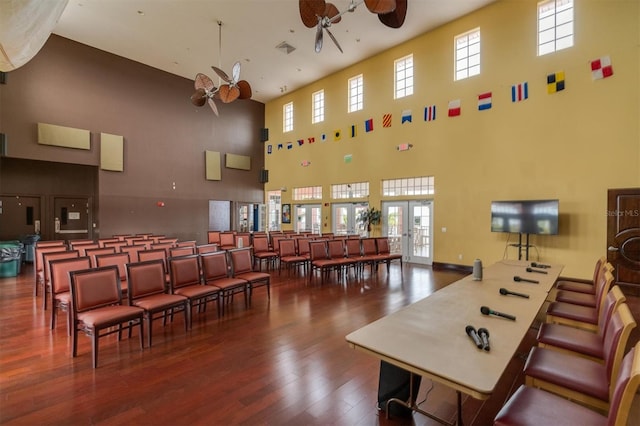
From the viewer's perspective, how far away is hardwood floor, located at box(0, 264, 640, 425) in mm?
2143

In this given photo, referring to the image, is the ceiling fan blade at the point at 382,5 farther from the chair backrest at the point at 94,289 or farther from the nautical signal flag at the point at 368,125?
the nautical signal flag at the point at 368,125

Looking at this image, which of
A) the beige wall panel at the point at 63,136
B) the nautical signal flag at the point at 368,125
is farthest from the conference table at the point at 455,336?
the beige wall panel at the point at 63,136

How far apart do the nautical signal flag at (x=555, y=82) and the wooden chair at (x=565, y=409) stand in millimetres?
7058

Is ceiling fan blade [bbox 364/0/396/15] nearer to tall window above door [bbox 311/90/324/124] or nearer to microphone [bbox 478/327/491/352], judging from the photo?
microphone [bbox 478/327/491/352]

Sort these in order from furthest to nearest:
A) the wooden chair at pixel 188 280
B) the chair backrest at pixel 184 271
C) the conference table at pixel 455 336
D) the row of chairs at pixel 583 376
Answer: the chair backrest at pixel 184 271 < the wooden chair at pixel 188 280 < the conference table at pixel 455 336 < the row of chairs at pixel 583 376

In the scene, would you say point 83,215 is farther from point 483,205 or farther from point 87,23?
point 483,205

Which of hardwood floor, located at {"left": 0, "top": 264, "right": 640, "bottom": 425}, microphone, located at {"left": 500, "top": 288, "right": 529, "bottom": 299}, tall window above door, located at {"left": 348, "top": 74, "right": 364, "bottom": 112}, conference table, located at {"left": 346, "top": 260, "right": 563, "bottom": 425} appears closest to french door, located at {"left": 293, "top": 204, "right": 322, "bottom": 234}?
tall window above door, located at {"left": 348, "top": 74, "right": 364, "bottom": 112}

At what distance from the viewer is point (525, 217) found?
6500 millimetres

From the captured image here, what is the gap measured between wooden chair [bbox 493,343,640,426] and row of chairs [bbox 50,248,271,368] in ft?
10.8

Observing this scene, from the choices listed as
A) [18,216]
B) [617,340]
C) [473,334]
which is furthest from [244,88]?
[18,216]

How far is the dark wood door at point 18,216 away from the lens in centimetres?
941

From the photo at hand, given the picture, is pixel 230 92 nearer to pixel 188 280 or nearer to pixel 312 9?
pixel 312 9

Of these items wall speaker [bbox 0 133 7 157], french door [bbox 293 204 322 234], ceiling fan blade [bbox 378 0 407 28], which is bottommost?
french door [bbox 293 204 322 234]

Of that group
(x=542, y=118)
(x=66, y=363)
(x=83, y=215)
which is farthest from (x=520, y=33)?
(x=83, y=215)
